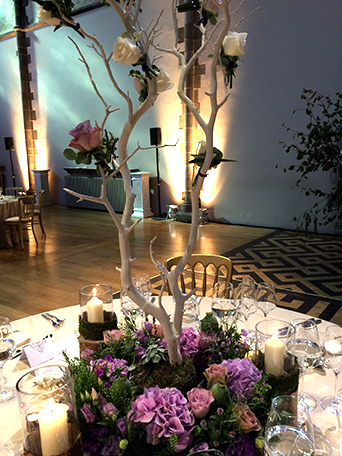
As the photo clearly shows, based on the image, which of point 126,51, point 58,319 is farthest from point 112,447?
point 58,319

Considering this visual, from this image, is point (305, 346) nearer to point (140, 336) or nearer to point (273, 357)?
point (273, 357)

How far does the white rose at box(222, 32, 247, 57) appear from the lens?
87 cm

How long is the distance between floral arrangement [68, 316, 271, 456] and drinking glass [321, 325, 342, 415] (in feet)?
0.87

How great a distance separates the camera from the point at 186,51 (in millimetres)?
7051

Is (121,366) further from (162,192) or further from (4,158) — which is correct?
(4,158)

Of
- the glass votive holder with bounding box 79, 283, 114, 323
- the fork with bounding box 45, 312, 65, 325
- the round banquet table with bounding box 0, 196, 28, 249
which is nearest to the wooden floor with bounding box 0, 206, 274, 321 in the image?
the round banquet table with bounding box 0, 196, 28, 249

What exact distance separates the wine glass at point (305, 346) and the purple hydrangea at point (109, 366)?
0.46 meters

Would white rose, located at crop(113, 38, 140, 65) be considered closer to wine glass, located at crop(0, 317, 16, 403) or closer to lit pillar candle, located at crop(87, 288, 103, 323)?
lit pillar candle, located at crop(87, 288, 103, 323)

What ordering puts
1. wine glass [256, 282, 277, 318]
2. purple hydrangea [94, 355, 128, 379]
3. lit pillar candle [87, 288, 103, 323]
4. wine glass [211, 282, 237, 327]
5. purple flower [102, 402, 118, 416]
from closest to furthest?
purple flower [102, 402, 118, 416]
purple hydrangea [94, 355, 128, 379]
lit pillar candle [87, 288, 103, 323]
wine glass [211, 282, 237, 327]
wine glass [256, 282, 277, 318]

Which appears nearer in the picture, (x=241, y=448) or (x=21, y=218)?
(x=241, y=448)

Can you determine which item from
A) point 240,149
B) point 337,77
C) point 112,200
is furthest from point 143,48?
point 112,200

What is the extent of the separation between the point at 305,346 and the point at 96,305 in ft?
2.02

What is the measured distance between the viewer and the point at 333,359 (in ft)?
3.68

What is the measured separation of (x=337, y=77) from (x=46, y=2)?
5.98 m
